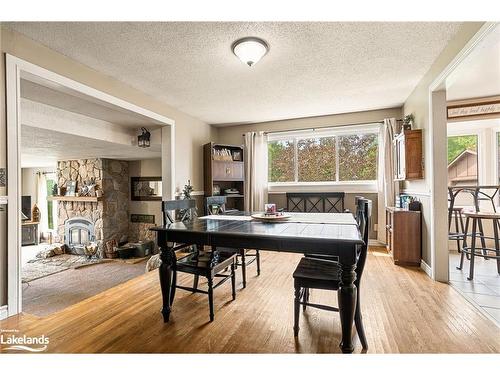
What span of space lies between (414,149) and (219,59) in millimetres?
2548

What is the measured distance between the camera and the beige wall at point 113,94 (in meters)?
1.92

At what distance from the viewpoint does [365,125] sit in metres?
4.34

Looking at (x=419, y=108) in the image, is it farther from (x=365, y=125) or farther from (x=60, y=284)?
(x=60, y=284)

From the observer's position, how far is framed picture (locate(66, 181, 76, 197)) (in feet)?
20.8

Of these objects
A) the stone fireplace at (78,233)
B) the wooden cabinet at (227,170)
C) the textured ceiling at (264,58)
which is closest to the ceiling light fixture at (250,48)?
the textured ceiling at (264,58)

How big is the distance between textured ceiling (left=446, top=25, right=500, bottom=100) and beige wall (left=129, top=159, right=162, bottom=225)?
5.84 m

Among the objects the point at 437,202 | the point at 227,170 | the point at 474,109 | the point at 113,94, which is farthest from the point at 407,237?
the point at 113,94

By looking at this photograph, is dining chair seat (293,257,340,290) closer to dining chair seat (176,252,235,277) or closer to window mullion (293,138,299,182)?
dining chair seat (176,252,235,277)

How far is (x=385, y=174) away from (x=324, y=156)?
1094mm

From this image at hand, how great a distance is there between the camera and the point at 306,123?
469 centimetres

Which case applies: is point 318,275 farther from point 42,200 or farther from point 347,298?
point 42,200

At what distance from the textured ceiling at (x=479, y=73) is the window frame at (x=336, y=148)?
1161 mm
